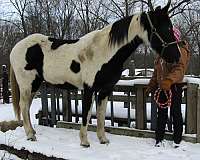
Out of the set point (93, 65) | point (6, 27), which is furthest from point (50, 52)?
point (6, 27)

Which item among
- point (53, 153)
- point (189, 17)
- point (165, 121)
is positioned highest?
point (189, 17)

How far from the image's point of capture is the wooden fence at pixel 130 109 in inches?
222

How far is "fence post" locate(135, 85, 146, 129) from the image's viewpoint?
6.14m

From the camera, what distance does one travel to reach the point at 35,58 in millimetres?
6227

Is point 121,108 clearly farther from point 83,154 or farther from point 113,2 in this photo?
point 113,2

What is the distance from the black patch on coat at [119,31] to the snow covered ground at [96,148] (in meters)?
1.44

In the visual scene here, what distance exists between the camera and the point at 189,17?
31.2 metres

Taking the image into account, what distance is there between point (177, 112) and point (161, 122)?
0.27 meters

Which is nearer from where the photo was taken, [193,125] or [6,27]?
[193,125]

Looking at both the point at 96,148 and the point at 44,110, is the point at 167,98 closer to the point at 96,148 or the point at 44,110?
the point at 96,148

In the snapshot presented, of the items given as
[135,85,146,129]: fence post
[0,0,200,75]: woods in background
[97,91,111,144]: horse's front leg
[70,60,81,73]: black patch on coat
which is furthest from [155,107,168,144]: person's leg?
[0,0,200,75]: woods in background

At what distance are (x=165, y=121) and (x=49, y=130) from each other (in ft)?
7.41

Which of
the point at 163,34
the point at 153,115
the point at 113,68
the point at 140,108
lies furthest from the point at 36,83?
the point at 163,34

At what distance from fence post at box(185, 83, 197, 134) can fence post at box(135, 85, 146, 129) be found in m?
0.73
